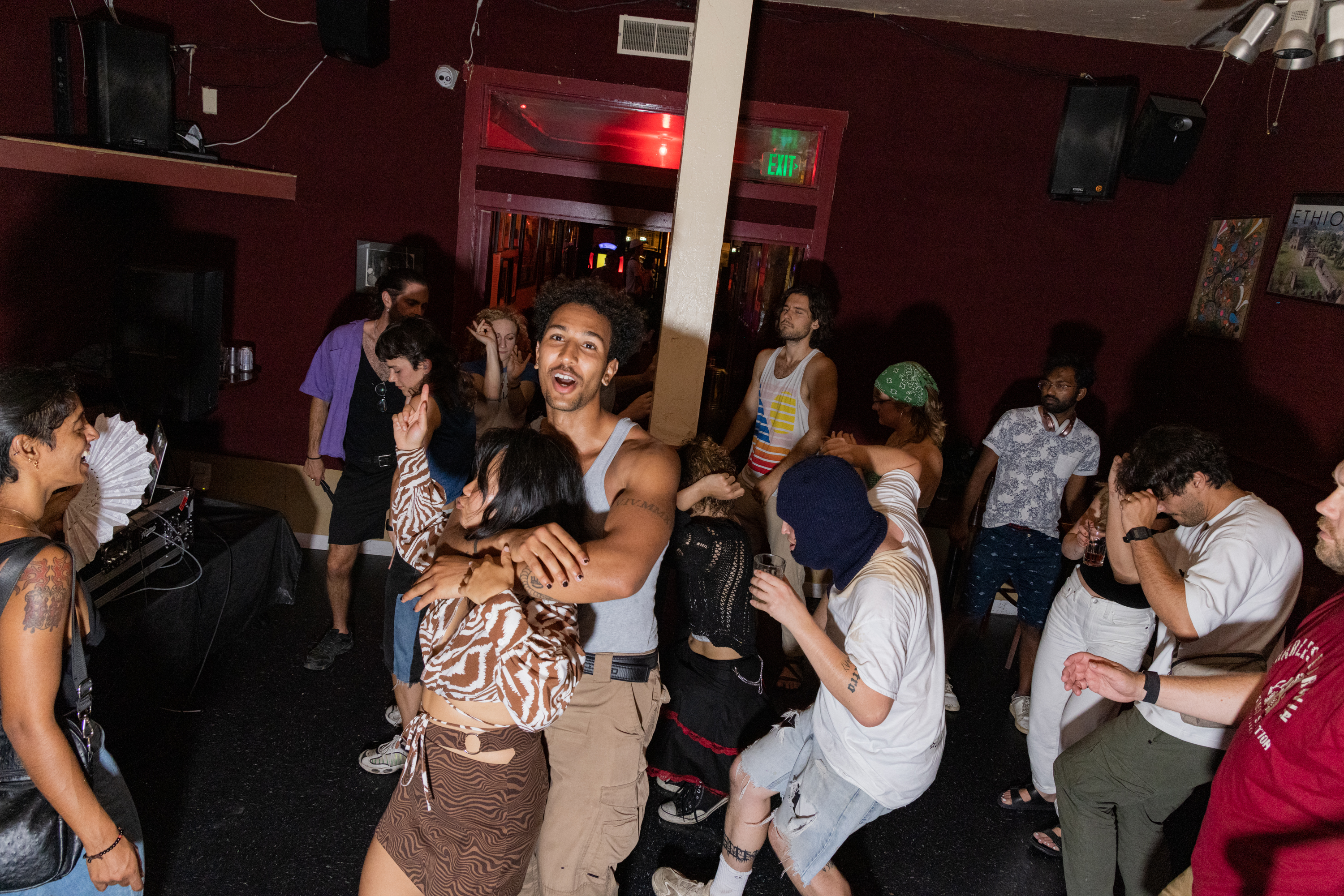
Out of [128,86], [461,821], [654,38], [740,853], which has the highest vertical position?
[654,38]

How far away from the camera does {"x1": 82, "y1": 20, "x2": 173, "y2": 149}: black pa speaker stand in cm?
405

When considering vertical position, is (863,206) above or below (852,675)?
above

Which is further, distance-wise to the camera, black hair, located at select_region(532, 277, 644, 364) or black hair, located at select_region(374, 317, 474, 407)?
black hair, located at select_region(374, 317, 474, 407)

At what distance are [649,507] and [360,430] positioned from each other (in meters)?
2.18

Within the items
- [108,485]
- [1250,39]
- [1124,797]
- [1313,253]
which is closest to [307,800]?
[108,485]

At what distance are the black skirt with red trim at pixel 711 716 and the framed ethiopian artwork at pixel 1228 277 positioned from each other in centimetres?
354

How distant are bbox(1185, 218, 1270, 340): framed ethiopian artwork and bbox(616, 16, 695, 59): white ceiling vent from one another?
3.17 m

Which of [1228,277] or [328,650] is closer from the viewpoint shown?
[328,650]

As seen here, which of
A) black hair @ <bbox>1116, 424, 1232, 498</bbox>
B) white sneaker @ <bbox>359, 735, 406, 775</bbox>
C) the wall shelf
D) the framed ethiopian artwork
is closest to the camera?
black hair @ <bbox>1116, 424, 1232, 498</bbox>

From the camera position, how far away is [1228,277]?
465 cm

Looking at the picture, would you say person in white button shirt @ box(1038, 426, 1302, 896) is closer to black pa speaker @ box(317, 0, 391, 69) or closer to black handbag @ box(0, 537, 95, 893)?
black handbag @ box(0, 537, 95, 893)

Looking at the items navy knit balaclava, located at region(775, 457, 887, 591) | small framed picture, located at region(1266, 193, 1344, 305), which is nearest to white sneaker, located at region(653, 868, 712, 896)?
navy knit balaclava, located at region(775, 457, 887, 591)

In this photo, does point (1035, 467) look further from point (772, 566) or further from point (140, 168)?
point (140, 168)

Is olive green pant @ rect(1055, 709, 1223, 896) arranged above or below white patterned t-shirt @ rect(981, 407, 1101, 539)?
below
